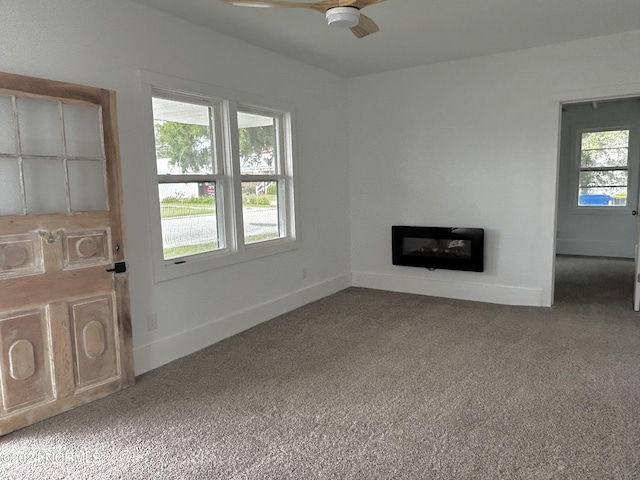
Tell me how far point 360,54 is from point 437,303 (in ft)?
9.10

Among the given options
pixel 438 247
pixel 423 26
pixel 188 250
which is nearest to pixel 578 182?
pixel 438 247

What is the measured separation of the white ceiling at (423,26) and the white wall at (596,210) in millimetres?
3710

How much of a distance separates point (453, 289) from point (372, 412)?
9.62 ft

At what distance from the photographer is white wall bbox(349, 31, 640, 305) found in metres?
4.52

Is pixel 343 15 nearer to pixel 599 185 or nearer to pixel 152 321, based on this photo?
pixel 152 321

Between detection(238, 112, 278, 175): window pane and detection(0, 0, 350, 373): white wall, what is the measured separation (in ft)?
0.89

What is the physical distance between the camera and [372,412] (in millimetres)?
2652

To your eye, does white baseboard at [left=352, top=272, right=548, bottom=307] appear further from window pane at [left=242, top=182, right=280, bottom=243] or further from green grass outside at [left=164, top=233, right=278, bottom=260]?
green grass outside at [left=164, top=233, right=278, bottom=260]

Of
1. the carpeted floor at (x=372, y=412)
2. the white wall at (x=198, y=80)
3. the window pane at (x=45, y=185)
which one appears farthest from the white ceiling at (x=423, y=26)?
the carpeted floor at (x=372, y=412)

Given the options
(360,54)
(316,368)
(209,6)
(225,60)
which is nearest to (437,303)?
(316,368)

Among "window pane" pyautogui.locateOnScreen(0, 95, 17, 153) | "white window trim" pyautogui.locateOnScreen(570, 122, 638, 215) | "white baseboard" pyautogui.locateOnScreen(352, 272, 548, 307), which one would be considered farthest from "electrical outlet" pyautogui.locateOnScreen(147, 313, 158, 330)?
"white window trim" pyautogui.locateOnScreen(570, 122, 638, 215)

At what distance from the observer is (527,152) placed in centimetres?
473

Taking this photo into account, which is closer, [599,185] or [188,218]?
[188,218]

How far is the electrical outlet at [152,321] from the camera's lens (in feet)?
11.2
